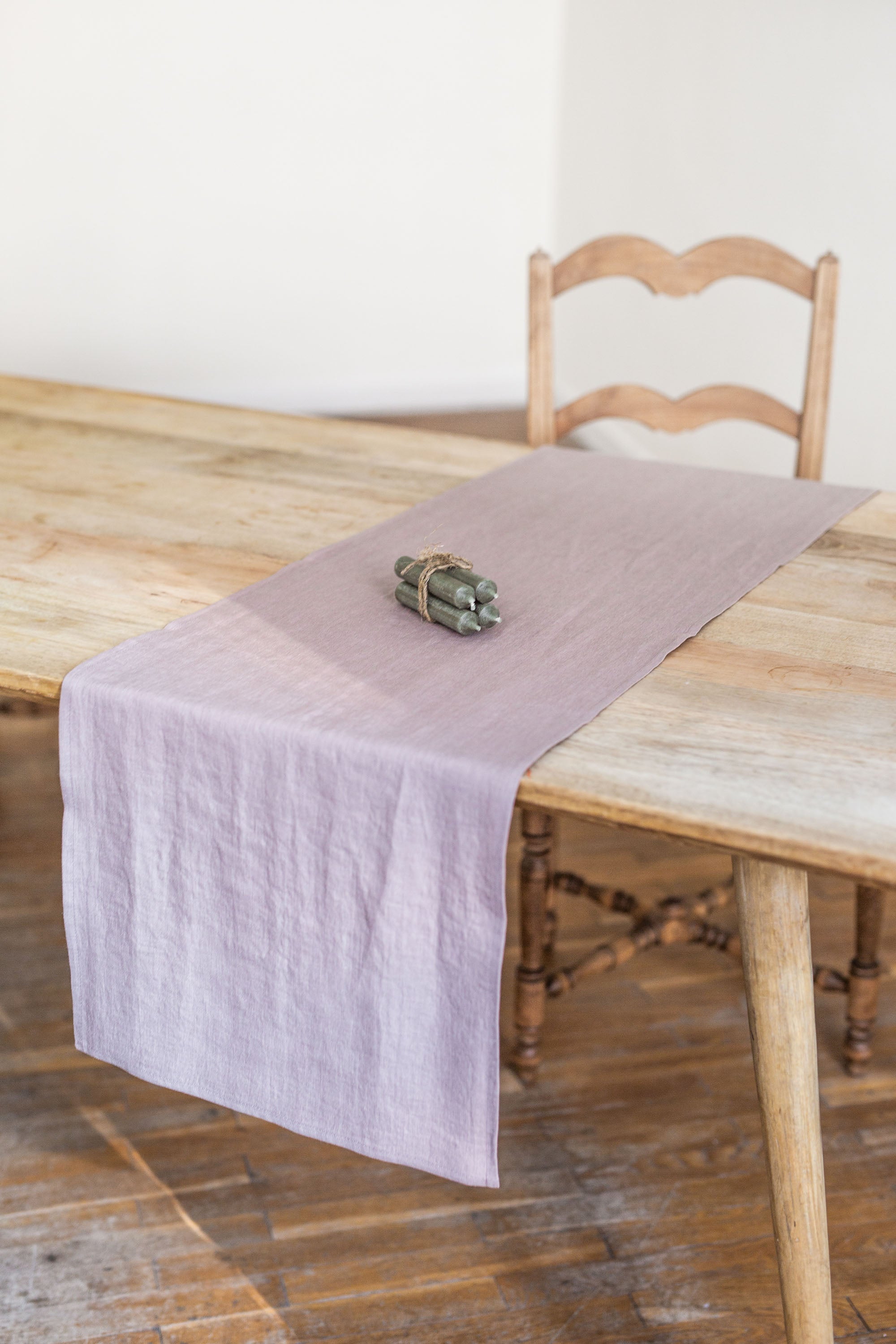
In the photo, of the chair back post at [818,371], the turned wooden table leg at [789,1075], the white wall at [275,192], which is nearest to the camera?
the turned wooden table leg at [789,1075]

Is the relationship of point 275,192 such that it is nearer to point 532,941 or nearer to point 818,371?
point 818,371

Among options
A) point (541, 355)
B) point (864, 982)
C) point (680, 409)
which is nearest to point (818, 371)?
point (680, 409)

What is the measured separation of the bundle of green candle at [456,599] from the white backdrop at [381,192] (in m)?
2.01

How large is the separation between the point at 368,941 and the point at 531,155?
152 inches

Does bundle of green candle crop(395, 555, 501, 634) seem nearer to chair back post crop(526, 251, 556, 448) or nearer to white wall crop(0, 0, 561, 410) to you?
chair back post crop(526, 251, 556, 448)

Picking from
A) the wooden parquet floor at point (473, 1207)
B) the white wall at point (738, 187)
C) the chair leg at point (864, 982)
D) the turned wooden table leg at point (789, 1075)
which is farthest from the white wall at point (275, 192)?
the turned wooden table leg at point (789, 1075)

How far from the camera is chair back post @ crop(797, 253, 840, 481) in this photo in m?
1.76

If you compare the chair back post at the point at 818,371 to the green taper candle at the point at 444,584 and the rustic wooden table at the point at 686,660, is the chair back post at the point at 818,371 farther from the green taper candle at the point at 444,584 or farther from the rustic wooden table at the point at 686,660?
the green taper candle at the point at 444,584

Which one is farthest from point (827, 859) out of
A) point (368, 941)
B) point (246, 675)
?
point (246, 675)

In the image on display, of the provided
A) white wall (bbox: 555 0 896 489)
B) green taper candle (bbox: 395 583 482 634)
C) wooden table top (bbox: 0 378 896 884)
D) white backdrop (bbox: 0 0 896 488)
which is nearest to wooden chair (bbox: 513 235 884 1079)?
wooden table top (bbox: 0 378 896 884)

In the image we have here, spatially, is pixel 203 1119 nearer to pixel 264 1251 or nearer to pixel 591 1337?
pixel 264 1251

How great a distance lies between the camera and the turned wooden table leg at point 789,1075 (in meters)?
1.04

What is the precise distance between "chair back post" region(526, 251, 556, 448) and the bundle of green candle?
75 centimetres

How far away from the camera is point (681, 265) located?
1.86 meters
